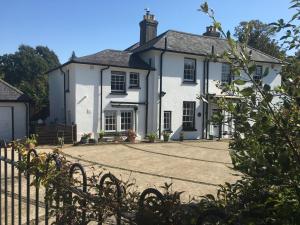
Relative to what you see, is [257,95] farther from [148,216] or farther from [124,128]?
[124,128]

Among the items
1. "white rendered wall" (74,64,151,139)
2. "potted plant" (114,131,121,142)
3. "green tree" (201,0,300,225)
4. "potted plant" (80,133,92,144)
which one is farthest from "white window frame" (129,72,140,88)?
"green tree" (201,0,300,225)

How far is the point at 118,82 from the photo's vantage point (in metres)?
24.6

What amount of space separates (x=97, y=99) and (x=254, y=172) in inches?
876

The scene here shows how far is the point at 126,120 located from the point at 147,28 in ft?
29.5

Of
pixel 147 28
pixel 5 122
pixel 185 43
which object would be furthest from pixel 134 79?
pixel 5 122

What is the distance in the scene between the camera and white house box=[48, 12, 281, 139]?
76.8ft

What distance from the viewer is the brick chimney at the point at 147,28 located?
29.4 metres

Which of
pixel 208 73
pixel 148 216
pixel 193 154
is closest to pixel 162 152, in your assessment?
pixel 193 154

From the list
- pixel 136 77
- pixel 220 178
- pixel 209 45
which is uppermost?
pixel 209 45

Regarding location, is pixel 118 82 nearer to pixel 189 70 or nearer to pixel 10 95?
pixel 189 70

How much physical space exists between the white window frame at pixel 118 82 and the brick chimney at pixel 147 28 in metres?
5.97

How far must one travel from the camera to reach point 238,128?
1.88m

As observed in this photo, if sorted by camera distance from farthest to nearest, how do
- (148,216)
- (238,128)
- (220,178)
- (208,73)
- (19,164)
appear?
(208,73) < (220,178) < (19,164) < (148,216) < (238,128)

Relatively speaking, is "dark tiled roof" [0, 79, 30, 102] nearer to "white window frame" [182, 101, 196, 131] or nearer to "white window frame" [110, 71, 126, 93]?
"white window frame" [110, 71, 126, 93]
